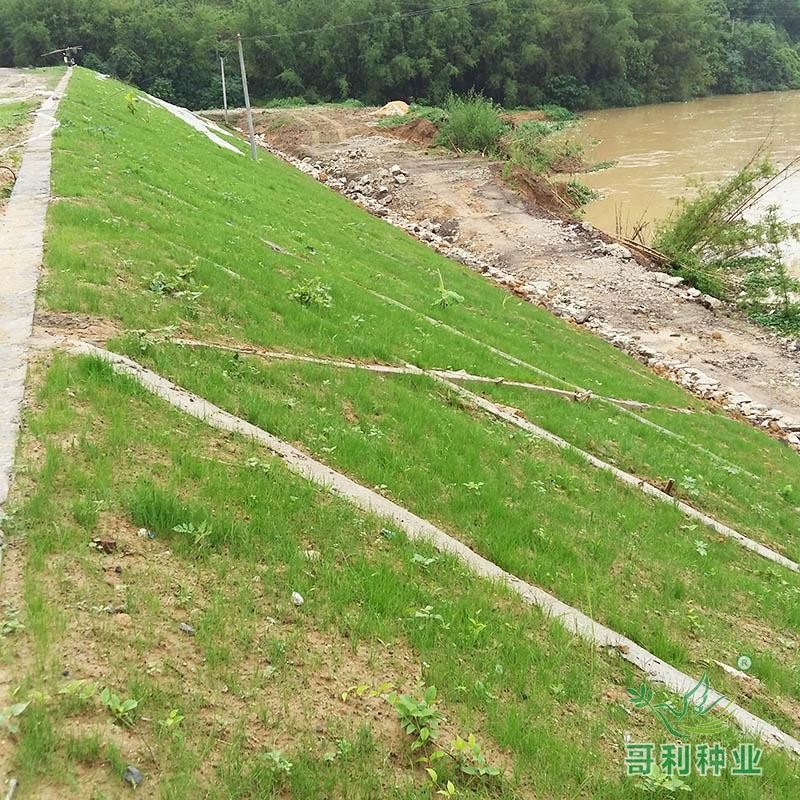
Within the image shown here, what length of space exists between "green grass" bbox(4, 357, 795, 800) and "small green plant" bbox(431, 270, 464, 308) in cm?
958

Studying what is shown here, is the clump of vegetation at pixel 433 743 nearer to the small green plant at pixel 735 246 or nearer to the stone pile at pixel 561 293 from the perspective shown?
the stone pile at pixel 561 293

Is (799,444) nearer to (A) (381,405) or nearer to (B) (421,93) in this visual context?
(A) (381,405)

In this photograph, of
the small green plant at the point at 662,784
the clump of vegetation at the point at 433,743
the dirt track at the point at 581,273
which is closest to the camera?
the clump of vegetation at the point at 433,743

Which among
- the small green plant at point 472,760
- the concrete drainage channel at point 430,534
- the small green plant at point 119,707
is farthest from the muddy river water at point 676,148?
the small green plant at point 119,707

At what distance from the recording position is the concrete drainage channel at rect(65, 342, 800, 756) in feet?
16.7

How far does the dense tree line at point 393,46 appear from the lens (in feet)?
207

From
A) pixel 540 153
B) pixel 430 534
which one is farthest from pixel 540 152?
pixel 430 534

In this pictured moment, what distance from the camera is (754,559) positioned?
816 cm

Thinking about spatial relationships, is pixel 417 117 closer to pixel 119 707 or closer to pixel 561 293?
pixel 561 293

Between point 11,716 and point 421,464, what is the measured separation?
445 cm

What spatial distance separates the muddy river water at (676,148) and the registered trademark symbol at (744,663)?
24.3 meters

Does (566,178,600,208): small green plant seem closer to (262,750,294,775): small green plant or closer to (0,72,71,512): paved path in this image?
(0,72,71,512): paved path

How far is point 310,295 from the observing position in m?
10.7

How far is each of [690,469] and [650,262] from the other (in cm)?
1756
